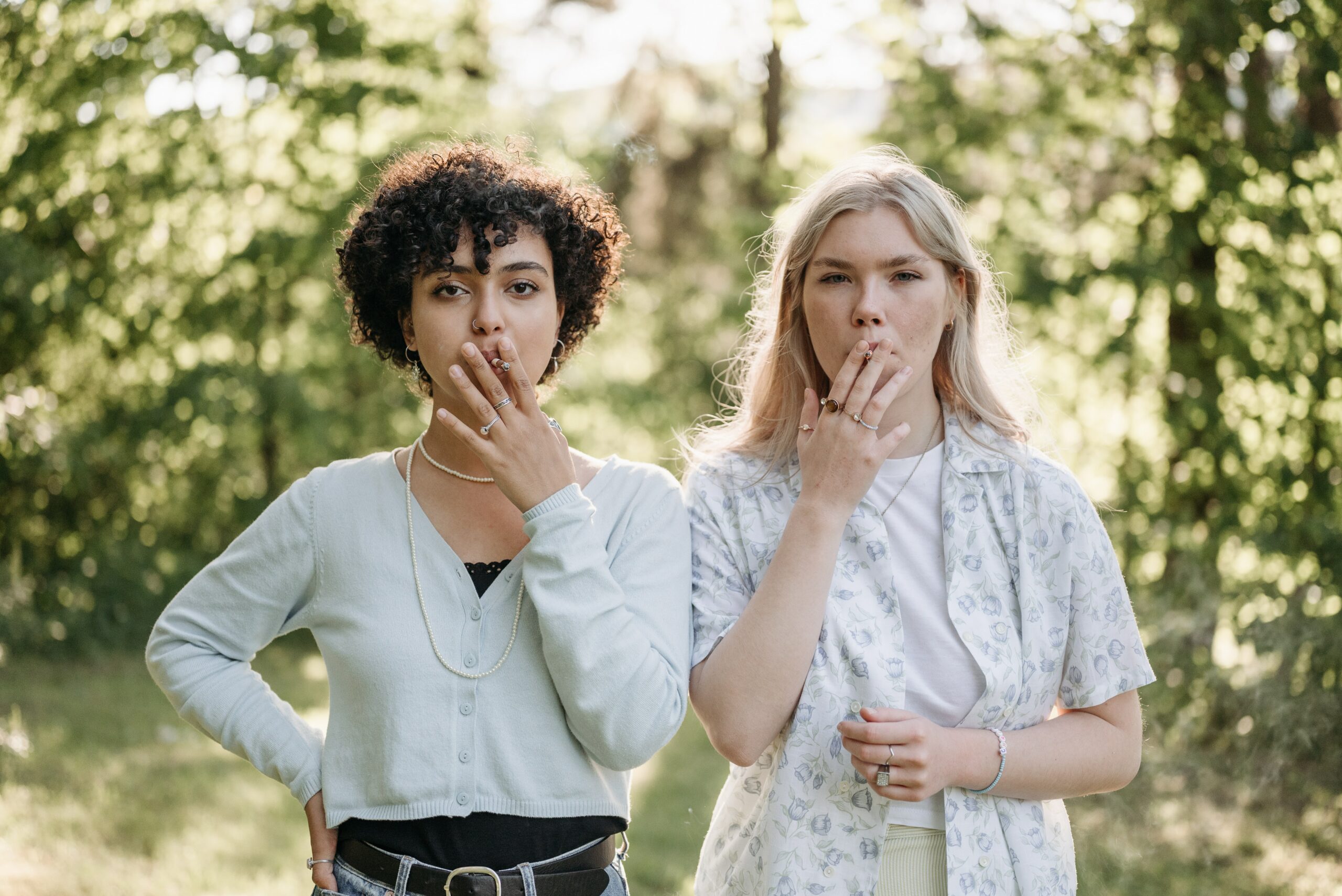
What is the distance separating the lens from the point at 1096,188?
20.7 ft

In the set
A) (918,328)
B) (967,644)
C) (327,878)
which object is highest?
(918,328)

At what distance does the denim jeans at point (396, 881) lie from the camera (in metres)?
1.80

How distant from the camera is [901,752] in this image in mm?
1767

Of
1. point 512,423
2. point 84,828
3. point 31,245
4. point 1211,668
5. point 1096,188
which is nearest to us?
point 512,423

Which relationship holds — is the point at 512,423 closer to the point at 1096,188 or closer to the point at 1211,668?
the point at 1211,668

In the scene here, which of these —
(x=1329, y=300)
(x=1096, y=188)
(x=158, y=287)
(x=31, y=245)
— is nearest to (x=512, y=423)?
(x=1329, y=300)

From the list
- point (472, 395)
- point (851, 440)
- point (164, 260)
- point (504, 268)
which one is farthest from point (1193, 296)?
point (164, 260)

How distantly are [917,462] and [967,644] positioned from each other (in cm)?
37

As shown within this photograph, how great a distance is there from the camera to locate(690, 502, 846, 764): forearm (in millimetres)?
1845

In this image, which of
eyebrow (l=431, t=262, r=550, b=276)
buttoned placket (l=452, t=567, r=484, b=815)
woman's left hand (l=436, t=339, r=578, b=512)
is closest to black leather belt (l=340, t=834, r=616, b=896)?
buttoned placket (l=452, t=567, r=484, b=815)

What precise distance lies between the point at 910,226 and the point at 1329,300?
3812 millimetres

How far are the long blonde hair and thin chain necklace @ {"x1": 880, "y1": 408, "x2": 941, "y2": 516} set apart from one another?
0.04 meters

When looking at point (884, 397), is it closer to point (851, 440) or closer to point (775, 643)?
point (851, 440)

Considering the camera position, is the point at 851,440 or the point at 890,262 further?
the point at 890,262
